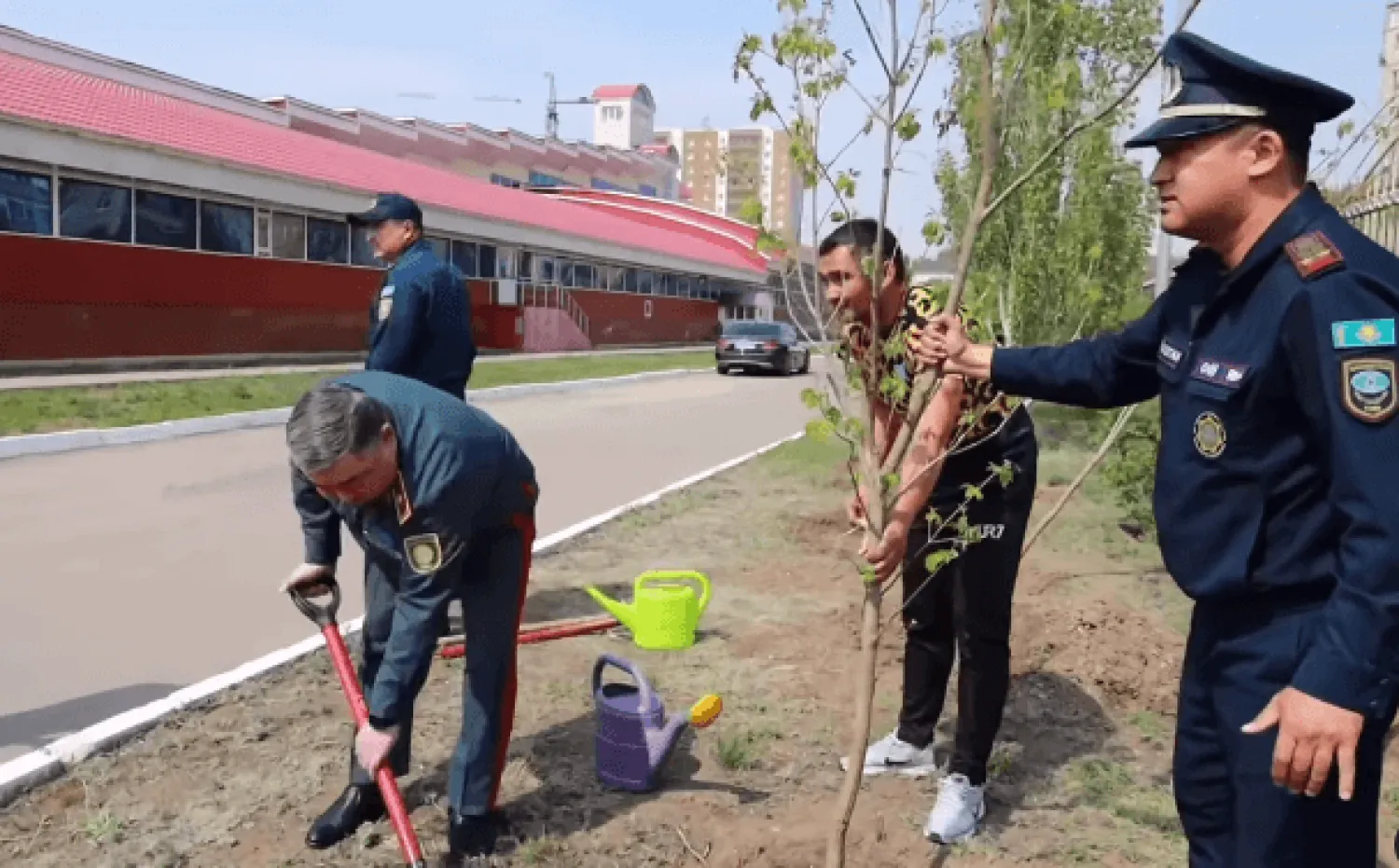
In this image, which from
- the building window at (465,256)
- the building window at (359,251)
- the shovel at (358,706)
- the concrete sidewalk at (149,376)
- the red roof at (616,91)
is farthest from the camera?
the red roof at (616,91)

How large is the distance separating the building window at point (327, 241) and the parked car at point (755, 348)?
854 cm

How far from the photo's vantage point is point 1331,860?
184 cm

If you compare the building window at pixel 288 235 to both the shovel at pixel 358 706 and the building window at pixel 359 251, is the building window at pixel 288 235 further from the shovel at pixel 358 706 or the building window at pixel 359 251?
the shovel at pixel 358 706

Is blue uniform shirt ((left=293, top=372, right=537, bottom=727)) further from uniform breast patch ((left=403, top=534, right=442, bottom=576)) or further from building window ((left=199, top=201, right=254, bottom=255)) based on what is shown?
building window ((left=199, top=201, right=254, bottom=255))

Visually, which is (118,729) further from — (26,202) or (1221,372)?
(26,202)

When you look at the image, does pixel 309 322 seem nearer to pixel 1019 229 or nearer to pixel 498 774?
pixel 1019 229

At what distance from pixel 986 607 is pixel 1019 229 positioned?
470 cm

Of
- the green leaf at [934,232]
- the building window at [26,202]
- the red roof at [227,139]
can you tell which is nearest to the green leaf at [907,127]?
the green leaf at [934,232]

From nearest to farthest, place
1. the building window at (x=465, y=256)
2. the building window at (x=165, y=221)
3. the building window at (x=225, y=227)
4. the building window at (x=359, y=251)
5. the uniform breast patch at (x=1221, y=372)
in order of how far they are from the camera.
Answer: the uniform breast patch at (x=1221, y=372) < the building window at (x=165, y=221) < the building window at (x=225, y=227) < the building window at (x=359, y=251) < the building window at (x=465, y=256)

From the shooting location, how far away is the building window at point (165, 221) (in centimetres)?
1716

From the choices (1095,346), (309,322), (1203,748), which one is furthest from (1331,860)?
(309,322)

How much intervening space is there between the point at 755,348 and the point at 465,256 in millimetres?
7123

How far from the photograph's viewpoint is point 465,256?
85.8ft

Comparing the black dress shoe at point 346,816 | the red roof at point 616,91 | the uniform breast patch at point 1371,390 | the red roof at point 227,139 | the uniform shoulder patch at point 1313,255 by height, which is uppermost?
the red roof at point 616,91
